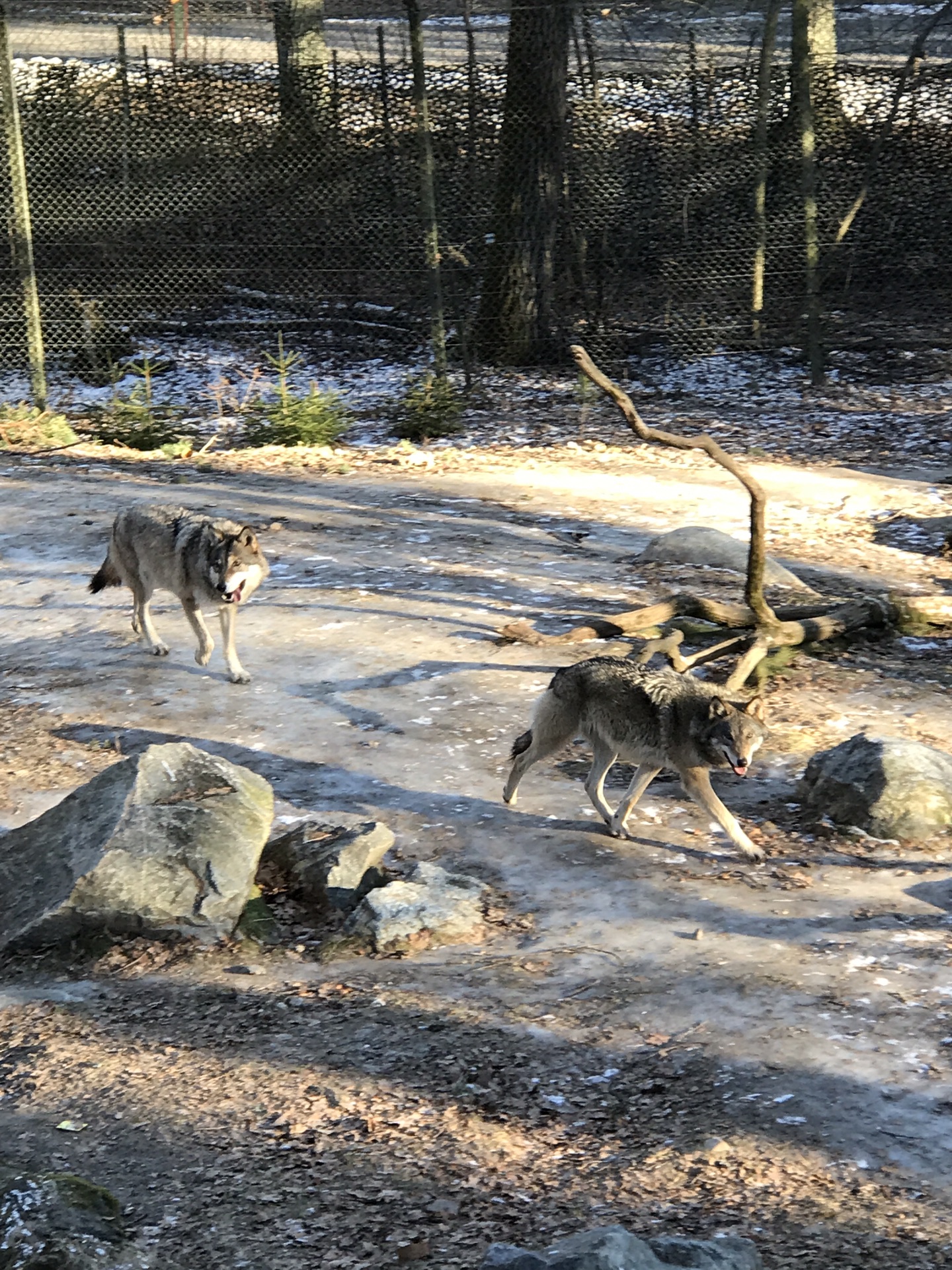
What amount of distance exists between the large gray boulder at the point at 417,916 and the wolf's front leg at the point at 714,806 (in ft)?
3.42

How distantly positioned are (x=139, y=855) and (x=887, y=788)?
10.1 ft

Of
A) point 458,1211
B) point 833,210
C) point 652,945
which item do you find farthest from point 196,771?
point 833,210

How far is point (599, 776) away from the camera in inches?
236

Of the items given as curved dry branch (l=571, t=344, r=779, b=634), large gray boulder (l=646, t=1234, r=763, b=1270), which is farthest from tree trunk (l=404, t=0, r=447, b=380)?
large gray boulder (l=646, t=1234, r=763, b=1270)

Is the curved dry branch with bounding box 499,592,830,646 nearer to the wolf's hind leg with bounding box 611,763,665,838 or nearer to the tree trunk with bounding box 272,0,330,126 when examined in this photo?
the wolf's hind leg with bounding box 611,763,665,838

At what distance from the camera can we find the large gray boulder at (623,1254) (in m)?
3.01

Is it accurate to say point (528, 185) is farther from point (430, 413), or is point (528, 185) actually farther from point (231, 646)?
point (231, 646)

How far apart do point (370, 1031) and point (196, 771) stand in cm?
158

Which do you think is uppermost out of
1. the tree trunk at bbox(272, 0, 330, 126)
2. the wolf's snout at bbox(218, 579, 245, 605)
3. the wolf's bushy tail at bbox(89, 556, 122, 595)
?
the tree trunk at bbox(272, 0, 330, 126)

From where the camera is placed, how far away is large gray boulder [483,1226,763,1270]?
3012 millimetres

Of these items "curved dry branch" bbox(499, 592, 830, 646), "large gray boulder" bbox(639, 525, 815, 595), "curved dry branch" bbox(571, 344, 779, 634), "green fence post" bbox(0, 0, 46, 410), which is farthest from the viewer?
"green fence post" bbox(0, 0, 46, 410)

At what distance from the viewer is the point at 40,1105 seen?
428cm

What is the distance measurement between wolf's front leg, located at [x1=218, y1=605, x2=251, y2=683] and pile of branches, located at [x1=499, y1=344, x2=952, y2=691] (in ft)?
4.99

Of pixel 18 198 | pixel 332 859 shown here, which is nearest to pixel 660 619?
pixel 332 859
